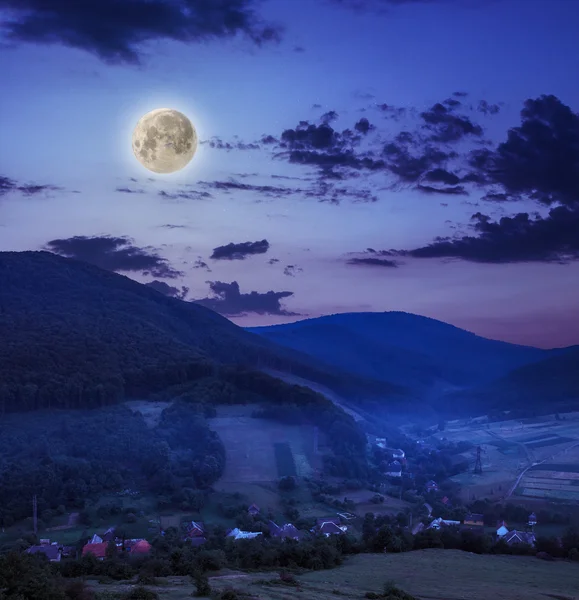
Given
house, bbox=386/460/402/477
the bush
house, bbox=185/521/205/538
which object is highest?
the bush

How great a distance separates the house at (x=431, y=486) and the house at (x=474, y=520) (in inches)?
397

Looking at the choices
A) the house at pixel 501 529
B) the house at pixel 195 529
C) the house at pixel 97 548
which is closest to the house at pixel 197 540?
the house at pixel 195 529

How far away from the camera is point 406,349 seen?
15788 cm

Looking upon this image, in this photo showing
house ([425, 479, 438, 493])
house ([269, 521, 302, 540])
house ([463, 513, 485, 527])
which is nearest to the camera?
house ([269, 521, 302, 540])

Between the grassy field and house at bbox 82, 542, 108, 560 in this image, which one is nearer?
the grassy field

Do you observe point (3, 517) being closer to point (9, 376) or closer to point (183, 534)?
point (183, 534)

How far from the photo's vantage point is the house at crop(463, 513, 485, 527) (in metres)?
39.6

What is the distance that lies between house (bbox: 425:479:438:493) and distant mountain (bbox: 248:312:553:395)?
69.0 m

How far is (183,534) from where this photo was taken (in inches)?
1359

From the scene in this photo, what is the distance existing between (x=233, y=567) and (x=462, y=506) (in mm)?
24445

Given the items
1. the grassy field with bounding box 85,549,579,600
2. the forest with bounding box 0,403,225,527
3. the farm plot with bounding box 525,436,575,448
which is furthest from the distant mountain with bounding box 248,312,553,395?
the grassy field with bounding box 85,549,579,600

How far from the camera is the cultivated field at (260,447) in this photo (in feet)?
165

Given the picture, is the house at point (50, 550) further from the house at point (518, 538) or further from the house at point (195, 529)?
the house at point (518, 538)

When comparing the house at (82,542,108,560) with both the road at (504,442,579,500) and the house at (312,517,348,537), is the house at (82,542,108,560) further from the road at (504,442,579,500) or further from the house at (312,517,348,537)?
the road at (504,442,579,500)
